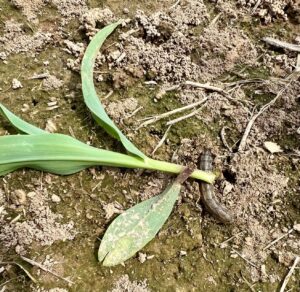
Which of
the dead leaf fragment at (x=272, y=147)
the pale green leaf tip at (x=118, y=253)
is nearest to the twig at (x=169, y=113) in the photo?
the dead leaf fragment at (x=272, y=147)

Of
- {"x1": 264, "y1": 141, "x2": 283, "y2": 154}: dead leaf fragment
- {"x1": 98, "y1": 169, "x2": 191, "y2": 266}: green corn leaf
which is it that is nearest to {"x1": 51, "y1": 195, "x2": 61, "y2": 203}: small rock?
{"x1": 98, "y1": 169, "x2": 191, "y2": 266}: green corn leaf

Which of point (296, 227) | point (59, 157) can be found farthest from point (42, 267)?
point (296, 227)

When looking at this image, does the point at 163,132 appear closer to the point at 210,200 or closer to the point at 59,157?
the point at 210,200

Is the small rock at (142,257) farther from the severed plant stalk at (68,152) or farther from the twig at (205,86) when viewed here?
the twig at (205,86)

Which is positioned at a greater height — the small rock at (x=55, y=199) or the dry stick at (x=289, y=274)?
the dry stick at (x=289, y=274)

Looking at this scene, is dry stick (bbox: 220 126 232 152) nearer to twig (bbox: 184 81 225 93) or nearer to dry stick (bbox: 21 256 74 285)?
twig (bbox: 184 81 225 93)

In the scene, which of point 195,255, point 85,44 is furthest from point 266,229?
point 85,44

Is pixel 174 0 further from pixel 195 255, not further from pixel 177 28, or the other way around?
pixel 195 255
